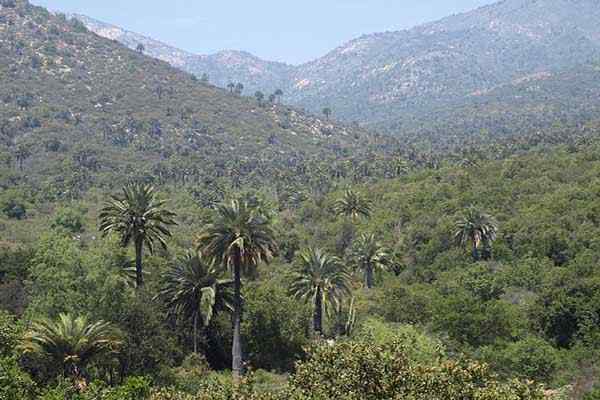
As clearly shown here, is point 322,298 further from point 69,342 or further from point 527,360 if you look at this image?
point 69,342

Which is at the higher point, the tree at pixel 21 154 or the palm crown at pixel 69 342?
the tree at pixel 21 154

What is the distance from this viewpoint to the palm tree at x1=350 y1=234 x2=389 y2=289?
7362 cm

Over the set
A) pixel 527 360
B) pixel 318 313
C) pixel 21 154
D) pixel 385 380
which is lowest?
pixel 527 360

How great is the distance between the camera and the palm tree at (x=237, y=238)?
38.8 m

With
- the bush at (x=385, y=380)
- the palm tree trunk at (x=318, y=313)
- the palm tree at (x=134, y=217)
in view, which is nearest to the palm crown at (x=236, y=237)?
the palm tree at (x=134, y=217)

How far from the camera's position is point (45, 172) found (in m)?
156

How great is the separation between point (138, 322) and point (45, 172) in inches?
5151

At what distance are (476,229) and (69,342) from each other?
53613 mm

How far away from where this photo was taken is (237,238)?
38.4 m

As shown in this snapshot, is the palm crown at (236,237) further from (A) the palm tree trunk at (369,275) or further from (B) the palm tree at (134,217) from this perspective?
(A) the palm tree trunk at (369,275)

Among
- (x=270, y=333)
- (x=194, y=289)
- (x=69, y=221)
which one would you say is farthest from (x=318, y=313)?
(x=69, y=221)

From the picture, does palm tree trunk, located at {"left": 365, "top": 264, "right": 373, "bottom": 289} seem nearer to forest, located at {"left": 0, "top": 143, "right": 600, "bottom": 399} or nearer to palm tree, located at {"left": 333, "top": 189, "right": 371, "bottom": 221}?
forest, located at {"left": 0, "top": 143, "right": 600, "bottom": 399}

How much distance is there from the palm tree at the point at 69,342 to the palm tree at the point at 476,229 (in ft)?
169

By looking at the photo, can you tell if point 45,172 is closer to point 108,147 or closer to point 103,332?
point 108,147
